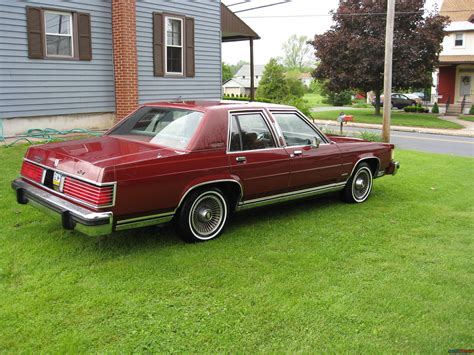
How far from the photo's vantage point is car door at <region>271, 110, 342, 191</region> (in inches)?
240

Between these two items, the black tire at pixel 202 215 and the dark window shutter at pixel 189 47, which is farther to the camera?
the dark window shutter at pixel 189 47

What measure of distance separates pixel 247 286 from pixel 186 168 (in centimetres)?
137

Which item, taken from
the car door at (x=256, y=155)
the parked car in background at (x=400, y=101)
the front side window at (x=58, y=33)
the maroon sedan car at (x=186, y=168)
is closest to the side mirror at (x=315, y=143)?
the maroon sedan car at (x=186, y=168)

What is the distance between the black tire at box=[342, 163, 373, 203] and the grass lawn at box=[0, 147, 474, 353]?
2.27 ft

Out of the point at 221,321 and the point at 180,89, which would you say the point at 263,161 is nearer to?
the point at 221,321

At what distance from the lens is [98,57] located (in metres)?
13.5

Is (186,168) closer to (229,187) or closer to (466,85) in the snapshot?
(229,187)

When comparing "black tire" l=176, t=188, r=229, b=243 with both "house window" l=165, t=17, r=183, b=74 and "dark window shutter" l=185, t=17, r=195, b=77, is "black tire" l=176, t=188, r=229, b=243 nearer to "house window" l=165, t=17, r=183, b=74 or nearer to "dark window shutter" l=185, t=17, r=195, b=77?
"house window" l=165, t=17, r=183, b=74

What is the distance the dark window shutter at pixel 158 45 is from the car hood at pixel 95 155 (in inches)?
380

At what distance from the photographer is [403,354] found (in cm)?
325

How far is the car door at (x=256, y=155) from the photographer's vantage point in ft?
17.9

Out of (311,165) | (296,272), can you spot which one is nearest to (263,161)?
(311,165)

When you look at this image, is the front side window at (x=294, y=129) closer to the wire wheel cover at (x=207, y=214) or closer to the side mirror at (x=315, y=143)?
the side mirror at (x=315, y=143)

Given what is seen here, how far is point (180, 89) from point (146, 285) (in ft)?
40.4
